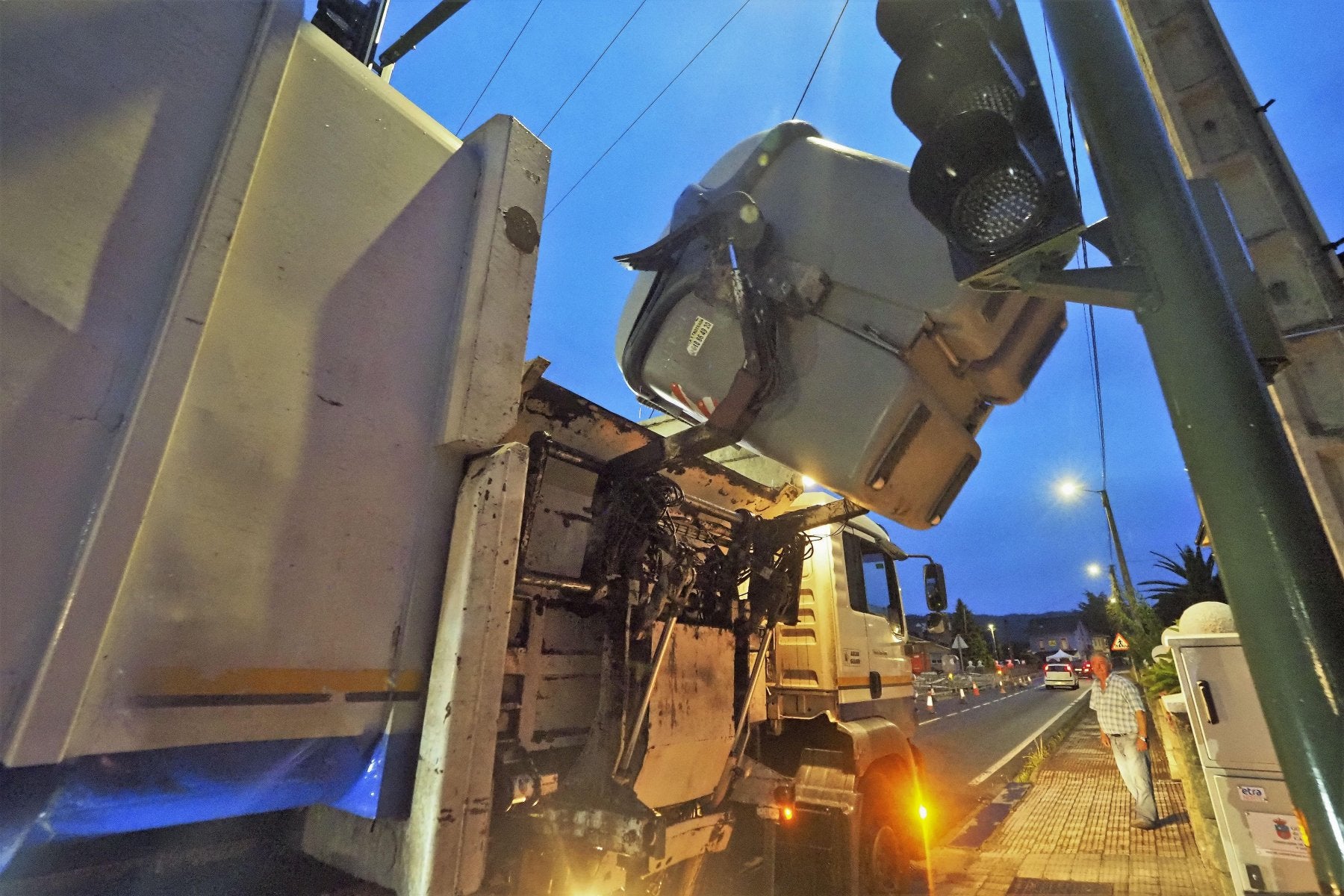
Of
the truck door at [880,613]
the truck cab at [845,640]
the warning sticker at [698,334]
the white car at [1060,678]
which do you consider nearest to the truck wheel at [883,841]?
the truck cab at [845,640]

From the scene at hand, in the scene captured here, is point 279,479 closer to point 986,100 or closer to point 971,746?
point 986,100

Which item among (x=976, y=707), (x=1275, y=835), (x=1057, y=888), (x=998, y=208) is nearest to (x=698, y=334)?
(x=998, y=208)

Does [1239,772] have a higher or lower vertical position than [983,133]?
lower

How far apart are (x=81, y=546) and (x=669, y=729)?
226cm

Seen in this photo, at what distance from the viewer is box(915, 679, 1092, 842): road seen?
7.48 meters

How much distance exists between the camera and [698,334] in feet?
9.43

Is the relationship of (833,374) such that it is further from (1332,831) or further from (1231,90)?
(1231,90)

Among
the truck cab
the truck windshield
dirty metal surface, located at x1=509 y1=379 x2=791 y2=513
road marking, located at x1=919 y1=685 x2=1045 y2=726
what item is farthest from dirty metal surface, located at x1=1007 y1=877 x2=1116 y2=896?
road marking, located at x1=919 y1=685 x2=1045 y2=726

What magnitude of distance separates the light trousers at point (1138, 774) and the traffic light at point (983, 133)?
6873 mm

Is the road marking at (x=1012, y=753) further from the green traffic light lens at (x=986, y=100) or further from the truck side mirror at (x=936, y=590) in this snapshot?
the green traffic light lens at (x=986, y=100)

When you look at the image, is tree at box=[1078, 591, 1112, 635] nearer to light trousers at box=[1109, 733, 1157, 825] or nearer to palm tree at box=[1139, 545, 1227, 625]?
palm tree at box=[1139, 545, 1227, 625]

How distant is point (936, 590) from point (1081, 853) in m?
2.72

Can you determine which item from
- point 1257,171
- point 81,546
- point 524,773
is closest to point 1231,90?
point 1257,171

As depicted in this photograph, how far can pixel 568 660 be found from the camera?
107 inches
